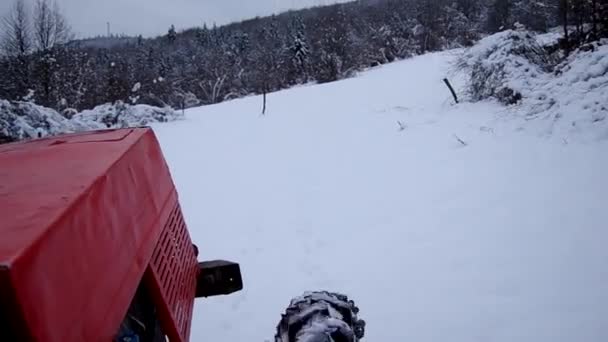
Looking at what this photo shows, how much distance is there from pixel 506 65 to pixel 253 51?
179ft

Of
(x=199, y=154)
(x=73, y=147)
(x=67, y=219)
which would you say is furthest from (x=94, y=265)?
(x=199, y=154)

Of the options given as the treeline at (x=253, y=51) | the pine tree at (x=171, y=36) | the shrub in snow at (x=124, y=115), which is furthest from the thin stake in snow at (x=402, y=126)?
the pine tree at (x=171, y=36)

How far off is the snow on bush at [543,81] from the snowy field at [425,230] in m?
0.28

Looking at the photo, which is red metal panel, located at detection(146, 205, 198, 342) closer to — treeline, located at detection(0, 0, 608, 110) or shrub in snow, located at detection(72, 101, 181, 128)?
treeline, located at detection(0, 0, 608, 110)

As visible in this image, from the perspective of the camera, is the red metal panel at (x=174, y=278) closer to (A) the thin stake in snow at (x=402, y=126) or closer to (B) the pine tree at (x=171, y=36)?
(A) the thin stake in snow at (x=402, y=126)

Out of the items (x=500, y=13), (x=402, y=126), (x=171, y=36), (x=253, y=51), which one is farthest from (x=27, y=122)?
(x=171, y=36)

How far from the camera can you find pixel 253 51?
5922 centimetres

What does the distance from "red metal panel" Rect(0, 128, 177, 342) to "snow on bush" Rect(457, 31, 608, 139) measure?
517 cm

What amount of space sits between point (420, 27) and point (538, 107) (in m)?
43.2

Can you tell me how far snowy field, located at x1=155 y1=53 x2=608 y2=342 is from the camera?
2361 mm

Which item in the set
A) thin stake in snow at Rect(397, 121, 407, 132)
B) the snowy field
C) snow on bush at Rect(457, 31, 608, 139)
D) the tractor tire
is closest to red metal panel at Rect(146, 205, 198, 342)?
the tractor tire

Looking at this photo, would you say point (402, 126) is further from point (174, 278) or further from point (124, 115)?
point (124, 115)

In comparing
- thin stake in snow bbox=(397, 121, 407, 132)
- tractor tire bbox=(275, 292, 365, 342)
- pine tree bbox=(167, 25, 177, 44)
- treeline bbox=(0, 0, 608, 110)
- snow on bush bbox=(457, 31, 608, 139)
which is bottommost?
tractor tire bbox=(275, 292, 365, 342)

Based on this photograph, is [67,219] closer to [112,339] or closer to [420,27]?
[112,339]
